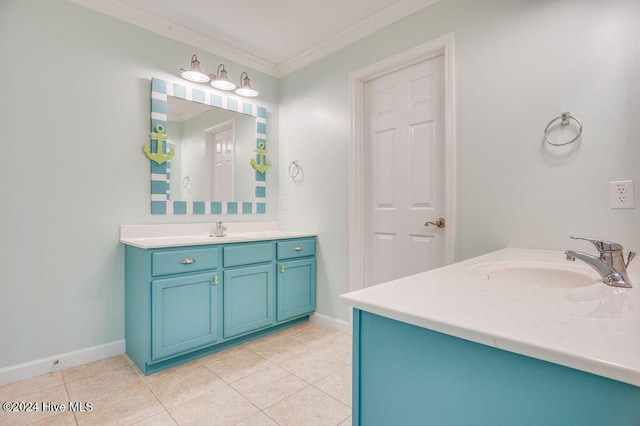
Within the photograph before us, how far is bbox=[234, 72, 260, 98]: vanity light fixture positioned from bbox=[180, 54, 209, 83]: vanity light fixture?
32 centimetres

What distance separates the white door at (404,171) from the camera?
2186mm

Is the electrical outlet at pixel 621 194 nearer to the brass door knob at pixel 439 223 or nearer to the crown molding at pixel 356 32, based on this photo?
the brass door knob at pixel 439 223

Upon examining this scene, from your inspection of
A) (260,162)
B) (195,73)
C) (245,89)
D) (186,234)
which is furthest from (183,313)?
(245,89)

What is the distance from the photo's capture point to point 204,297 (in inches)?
85.7

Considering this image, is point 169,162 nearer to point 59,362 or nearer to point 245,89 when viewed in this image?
point 245,89

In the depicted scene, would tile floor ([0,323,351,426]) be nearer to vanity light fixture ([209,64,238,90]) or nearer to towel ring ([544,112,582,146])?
towel ring ([544,112,582,146])

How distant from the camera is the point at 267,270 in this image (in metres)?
2.55

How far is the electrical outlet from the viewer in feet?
4.68

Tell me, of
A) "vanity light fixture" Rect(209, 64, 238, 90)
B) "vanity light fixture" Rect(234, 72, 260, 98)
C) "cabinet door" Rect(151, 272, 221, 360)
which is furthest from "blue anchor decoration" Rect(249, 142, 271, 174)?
"cabinet door" Rect(151, 272, 221, 360)

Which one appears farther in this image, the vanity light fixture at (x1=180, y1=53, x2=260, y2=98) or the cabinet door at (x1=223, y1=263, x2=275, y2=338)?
the vanity light fixture at (x1=180, y1=53, x2=260, y2=98)

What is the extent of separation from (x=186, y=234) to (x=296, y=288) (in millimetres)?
1019

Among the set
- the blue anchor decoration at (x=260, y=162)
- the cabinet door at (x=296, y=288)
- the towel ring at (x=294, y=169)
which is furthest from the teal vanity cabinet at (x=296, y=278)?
the blue anchor decoration at (x=260, y=162)

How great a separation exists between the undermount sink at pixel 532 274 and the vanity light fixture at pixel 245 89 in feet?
7.93

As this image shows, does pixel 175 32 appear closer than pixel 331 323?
Yes
